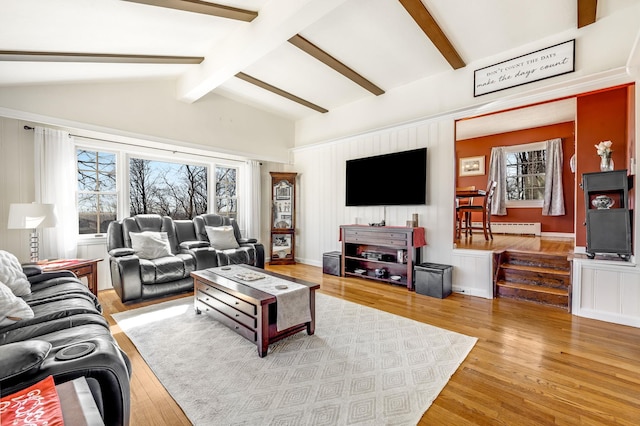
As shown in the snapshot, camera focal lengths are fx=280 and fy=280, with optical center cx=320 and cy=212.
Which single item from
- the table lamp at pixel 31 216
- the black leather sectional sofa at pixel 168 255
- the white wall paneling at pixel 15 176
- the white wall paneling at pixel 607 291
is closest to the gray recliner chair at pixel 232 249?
the black leather sectional sofa at pixel 168 255

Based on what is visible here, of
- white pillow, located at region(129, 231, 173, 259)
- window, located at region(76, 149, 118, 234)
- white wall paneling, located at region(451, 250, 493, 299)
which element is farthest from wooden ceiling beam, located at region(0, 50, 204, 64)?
white wall paneling, located at region(451, 250, 493, 299)

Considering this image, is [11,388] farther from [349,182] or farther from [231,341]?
[349,182]

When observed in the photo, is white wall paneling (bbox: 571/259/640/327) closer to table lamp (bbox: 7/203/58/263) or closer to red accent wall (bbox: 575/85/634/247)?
red accent wall (bbox: 575/85/634/247)

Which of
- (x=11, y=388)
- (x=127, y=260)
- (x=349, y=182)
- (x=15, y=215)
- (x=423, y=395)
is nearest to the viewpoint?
(x=11, y=388)

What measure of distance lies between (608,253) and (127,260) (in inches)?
207

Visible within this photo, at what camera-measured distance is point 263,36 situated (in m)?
2.71

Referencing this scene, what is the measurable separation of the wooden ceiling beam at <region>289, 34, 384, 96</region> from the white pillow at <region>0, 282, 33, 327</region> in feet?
10.7

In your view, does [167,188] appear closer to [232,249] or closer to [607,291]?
[232,249]

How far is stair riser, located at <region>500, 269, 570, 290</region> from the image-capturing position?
3.35m

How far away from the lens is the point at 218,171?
219 inches

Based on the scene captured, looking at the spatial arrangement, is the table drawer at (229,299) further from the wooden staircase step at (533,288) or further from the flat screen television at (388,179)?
the wooden staircase step at (533,288)

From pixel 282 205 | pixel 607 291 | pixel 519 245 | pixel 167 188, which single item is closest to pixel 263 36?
pixel 167 188

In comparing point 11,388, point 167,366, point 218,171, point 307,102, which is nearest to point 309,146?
point 307,102

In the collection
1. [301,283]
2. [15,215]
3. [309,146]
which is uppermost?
[309,146]
